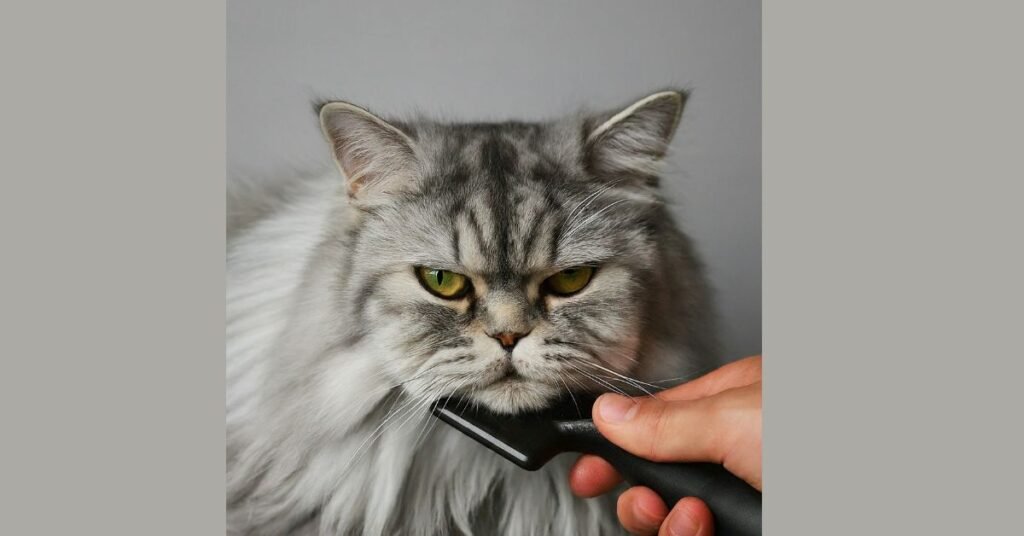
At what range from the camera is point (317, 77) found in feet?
5.80

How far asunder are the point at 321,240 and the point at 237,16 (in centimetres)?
49

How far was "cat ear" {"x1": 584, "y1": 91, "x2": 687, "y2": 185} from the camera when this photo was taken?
1666mm

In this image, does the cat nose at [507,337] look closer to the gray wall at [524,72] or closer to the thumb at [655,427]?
the thumb at [655,427]

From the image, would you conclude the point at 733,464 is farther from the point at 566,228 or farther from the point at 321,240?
the point at 321,240

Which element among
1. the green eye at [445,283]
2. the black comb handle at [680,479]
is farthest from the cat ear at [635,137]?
the black comb handle at [680,479]

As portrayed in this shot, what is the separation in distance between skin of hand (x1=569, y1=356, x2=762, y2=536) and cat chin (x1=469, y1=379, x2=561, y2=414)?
11 centimetres

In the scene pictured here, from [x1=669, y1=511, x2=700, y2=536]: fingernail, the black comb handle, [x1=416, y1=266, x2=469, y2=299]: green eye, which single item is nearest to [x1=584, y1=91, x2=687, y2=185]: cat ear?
[x1=416, y1=266, x2=469, y2=299]: green eye

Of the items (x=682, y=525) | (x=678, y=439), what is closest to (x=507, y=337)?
(x=678, y=439)

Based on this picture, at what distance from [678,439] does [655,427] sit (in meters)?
0.05

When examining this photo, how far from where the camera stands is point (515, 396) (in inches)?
63.9

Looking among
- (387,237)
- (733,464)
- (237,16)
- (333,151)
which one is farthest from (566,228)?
(237,16)

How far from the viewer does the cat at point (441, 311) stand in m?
1.62

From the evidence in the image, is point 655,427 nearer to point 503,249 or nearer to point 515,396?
point 515,396

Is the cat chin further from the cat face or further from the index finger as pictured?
the index finger
